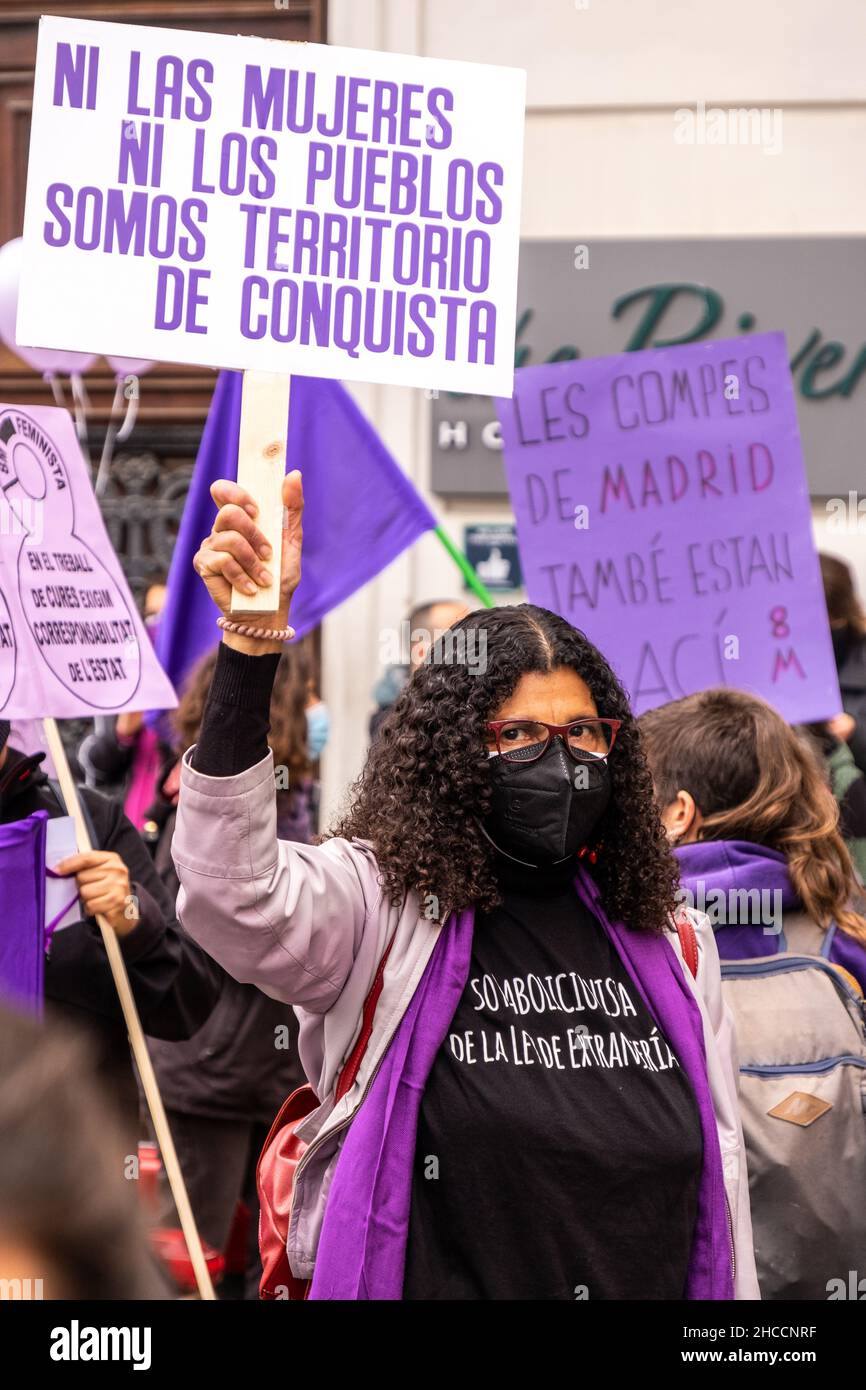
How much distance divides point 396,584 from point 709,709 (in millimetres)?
3693

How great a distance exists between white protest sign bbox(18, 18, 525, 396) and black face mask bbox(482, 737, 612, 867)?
1.76ft

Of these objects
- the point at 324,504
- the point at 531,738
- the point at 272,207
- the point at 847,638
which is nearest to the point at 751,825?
the point at 531,738

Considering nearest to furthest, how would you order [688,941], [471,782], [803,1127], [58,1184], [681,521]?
[58,1184], [471,782], [688,941], [803,1127], [681,521]

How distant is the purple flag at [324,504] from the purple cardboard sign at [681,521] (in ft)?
1.31

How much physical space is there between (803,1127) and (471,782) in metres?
0.87

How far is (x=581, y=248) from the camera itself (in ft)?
21.8

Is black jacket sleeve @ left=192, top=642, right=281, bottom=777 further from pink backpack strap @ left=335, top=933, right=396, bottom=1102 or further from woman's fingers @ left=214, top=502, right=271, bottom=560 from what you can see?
pink backpack strap @ left=335, top=933, right=396, bottom=1102

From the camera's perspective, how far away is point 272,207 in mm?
2283

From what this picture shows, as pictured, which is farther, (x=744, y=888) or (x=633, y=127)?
(x=633, y=127)

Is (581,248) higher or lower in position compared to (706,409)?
higher

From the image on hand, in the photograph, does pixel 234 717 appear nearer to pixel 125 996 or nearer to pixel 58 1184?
pixel 58 1184

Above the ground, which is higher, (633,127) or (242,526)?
(633,127)

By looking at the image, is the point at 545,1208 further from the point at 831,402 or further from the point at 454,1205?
the point at 831,402
